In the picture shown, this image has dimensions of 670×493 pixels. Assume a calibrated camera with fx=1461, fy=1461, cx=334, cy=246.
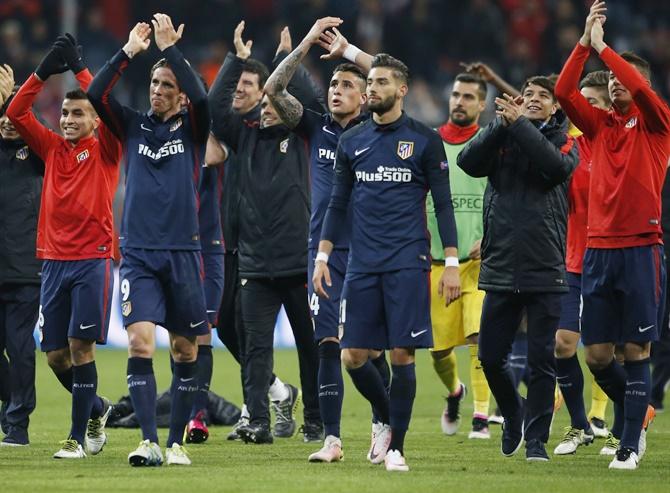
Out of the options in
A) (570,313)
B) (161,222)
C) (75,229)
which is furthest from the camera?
(570,313)

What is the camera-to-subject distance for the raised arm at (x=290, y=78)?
10.0 meters

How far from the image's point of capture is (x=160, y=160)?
9609 mm

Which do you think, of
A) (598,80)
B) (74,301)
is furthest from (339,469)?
(598,80)

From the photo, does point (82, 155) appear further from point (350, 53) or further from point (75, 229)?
point (350, 53)

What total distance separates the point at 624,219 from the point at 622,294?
1.63 ft

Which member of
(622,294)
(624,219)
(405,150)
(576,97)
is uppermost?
(576,97)

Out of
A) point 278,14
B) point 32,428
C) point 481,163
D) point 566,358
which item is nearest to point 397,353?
point 481,163

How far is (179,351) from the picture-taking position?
9.70 m

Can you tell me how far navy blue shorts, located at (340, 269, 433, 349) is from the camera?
9.14 meters

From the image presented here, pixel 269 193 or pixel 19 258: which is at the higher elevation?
pixel 269 193

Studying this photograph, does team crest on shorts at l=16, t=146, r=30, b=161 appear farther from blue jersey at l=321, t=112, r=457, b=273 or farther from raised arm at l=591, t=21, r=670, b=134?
raised arm at l=591, t=21, r=670, b=134

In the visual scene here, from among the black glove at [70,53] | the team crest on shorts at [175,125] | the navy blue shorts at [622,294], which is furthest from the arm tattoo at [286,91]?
the navy blue shorts at [622,294]

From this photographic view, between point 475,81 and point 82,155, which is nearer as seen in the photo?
point 82,155

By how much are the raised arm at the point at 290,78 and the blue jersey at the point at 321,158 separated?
0.48ft
